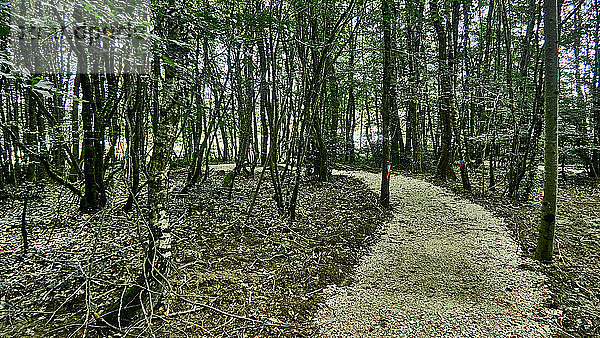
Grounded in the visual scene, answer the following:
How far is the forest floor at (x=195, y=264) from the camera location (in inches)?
122

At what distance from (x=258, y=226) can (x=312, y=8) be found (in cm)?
498

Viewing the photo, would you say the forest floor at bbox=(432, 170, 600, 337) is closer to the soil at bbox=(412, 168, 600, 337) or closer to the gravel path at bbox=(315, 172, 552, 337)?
the soil at bbox=(412, 168, 600, 337)

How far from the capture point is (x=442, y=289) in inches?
164

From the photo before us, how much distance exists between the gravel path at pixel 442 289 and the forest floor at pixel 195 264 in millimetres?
372

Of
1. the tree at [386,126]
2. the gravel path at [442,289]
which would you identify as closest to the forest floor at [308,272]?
the gravel path at [442,289]

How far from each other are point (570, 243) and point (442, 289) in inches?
120

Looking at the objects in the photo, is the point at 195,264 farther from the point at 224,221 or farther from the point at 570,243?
the point at 570,243

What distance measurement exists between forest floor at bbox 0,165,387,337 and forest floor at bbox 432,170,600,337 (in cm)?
259

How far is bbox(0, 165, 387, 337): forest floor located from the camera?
10.2 ft

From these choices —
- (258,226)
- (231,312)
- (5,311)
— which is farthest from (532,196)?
(5,311)

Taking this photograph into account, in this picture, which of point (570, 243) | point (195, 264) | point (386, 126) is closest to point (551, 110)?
point (570, 243)

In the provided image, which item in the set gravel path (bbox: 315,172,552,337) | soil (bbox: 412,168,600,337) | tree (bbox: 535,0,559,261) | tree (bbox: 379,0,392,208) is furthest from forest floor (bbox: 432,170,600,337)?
tree (bbox: 379,0,392,208)

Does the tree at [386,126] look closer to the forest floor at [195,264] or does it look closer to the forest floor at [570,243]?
the forest floor at [195,264]

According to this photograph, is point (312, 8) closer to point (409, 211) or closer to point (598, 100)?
point (409, 211)
